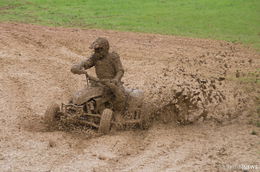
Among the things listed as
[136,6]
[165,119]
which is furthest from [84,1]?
[165,119]

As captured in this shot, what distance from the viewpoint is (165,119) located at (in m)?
8.39

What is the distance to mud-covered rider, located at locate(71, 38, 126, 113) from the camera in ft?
25.8

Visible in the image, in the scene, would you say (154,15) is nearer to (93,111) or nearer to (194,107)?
(194,107)

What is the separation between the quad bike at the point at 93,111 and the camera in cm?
767

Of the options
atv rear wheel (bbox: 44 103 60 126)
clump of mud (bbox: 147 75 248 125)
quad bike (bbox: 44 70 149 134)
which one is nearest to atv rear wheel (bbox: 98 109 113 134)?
quad bike (bbox: 44 70 149 134)

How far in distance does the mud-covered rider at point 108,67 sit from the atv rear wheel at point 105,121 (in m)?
0.44

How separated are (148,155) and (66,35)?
373 inches

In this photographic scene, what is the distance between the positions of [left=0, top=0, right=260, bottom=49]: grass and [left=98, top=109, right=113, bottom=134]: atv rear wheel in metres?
8.85

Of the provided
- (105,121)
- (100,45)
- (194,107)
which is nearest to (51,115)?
(105,121)

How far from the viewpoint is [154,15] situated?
20344 mm

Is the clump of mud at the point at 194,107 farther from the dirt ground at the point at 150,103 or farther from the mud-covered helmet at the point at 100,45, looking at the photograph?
the mud-covered helmet at the point at 100,45

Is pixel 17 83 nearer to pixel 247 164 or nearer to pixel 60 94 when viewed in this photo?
pixel 60 94

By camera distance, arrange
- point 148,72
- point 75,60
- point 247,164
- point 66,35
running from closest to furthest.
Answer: point 247,164 < point 148,72 < point 75,60 < point 66,35

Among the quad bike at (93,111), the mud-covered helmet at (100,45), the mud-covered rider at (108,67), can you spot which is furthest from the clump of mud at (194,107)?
the mud-covered helmet at (100,45)
